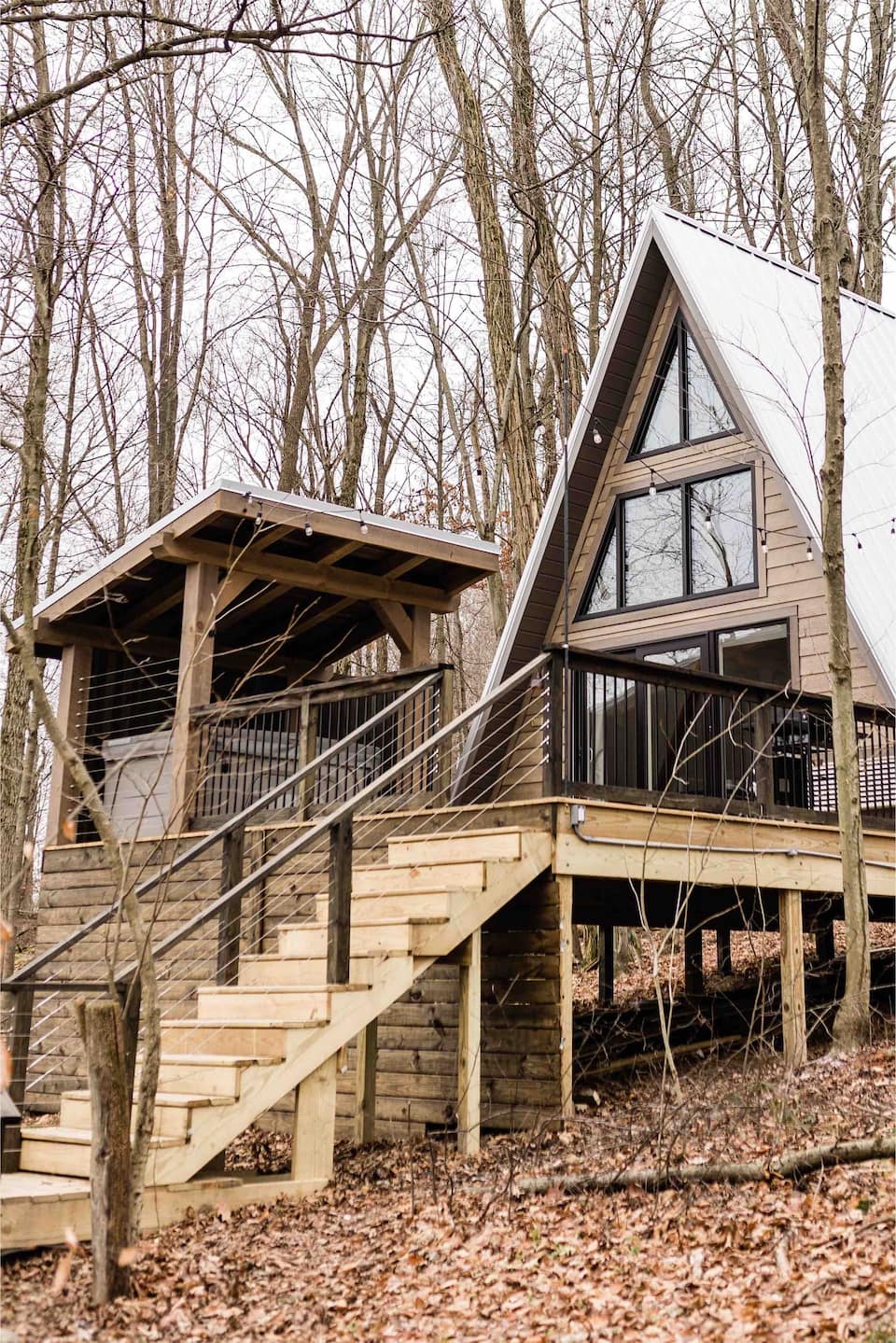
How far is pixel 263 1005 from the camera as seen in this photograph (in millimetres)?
7512

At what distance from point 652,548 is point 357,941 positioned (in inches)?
266

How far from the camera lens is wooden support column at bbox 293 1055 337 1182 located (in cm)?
697

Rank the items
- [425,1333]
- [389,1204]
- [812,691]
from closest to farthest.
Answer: [425,1333] → [389,1204] → [812,691]

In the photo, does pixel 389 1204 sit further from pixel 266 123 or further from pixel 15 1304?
pixel 266 123

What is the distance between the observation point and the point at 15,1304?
17.0ft

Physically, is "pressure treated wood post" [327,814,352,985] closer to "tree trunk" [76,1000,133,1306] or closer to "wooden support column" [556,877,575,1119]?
"wooden support column" [556,877,575,1119]

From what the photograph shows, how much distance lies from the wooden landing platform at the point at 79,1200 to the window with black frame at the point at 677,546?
762 cm

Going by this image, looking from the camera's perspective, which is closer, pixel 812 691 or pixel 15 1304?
pixel 15 1304

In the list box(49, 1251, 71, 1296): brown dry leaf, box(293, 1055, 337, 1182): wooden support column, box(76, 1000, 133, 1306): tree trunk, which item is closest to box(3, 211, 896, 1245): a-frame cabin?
box(293, 1055, 337, 1182): wooden support column

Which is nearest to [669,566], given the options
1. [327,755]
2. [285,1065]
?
[327,755]

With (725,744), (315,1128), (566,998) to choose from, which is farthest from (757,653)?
(315,1128)

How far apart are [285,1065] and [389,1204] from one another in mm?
873

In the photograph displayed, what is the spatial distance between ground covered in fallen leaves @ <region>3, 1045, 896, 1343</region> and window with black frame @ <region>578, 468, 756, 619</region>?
6.56 meters

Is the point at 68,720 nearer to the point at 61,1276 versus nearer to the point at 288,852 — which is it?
the point at 288,852
